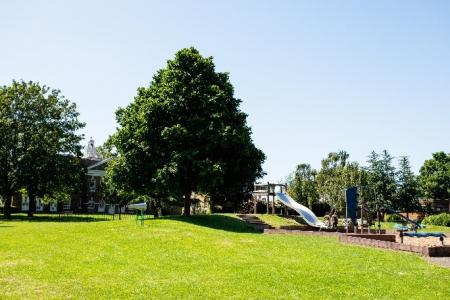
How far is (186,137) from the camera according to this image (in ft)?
119

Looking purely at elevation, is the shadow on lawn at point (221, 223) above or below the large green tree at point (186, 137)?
below

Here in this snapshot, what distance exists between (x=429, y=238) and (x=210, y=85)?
70.8 ft

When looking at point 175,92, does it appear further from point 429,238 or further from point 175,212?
point 175,212

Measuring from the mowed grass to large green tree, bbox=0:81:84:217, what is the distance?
3160 cm

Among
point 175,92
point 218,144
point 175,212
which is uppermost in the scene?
point 175,92

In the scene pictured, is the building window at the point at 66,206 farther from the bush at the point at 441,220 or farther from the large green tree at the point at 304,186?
the bush at the point at 441,220

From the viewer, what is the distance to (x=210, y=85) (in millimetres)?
39156

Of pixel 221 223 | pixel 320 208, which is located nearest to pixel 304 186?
pixel 320 208

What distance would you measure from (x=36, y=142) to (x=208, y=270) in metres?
46.2

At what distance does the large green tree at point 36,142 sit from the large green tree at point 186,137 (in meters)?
18.5

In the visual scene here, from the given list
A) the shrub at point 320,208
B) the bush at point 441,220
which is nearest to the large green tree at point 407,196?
the shrub at point 320,208

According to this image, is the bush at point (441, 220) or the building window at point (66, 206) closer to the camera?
the bush at point (441, 220)

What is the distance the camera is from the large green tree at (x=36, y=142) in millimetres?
54406

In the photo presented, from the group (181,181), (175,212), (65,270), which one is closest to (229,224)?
(181,181)
